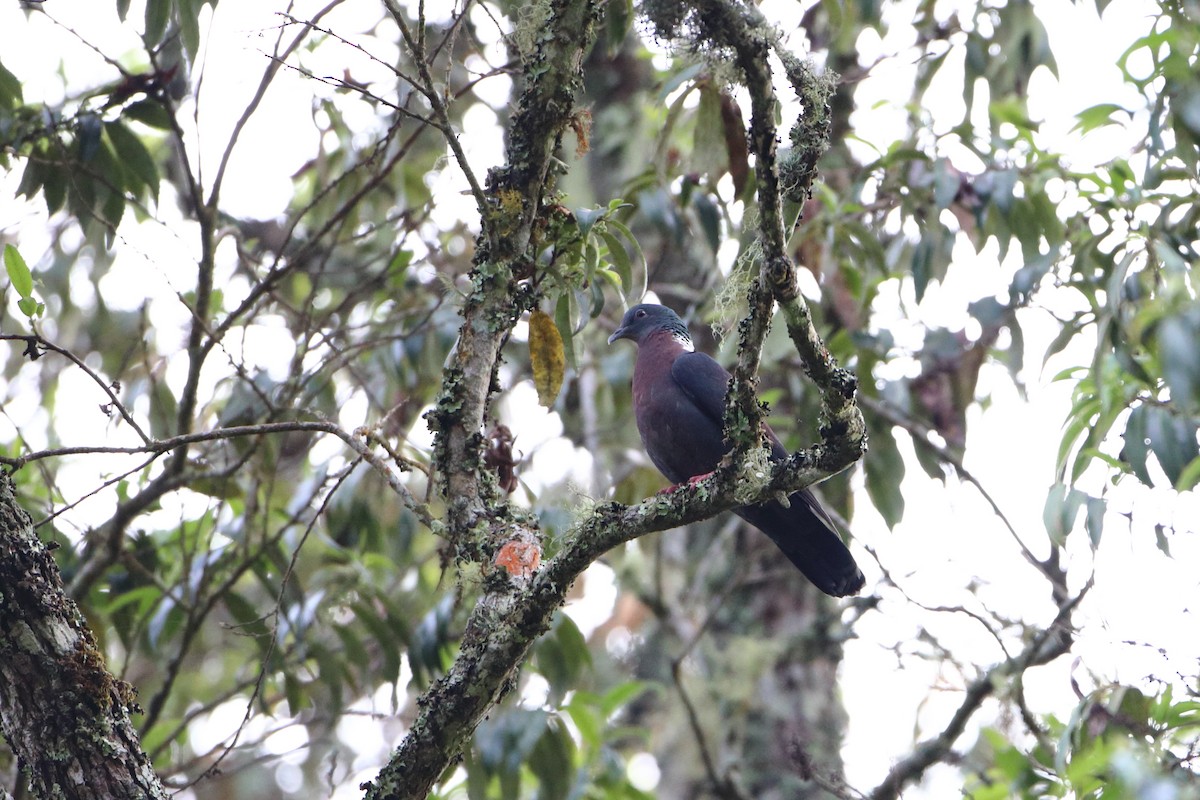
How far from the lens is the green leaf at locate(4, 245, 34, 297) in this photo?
125 inches

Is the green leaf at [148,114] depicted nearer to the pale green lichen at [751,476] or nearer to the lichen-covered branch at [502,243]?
the lichen-covered branch at [502,243]

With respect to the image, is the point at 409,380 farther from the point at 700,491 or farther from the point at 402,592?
the point at 700,491

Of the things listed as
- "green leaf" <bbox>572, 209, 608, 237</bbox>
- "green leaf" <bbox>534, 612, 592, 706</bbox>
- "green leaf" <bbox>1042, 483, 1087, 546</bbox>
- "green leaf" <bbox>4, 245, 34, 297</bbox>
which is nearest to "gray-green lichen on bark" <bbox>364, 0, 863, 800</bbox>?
"green leaf" <bbox>572, 209, 608, 237</bbox>

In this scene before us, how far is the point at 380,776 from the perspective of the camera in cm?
281

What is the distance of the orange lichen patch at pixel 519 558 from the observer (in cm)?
290

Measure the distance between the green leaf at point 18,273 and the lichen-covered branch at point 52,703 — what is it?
2.31 feet

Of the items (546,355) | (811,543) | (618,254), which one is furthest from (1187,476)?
(546,355)

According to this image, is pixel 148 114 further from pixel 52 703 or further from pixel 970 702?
pixel 970 702

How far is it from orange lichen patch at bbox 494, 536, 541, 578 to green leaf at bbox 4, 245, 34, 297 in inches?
61.0

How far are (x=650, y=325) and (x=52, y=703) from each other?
330cm

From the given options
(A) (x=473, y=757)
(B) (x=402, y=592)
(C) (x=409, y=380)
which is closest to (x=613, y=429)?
(C) (x=409, y=380)

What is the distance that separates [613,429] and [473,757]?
229 cm

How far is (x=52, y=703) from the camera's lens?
277cm

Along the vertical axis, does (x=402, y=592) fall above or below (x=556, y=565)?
above
